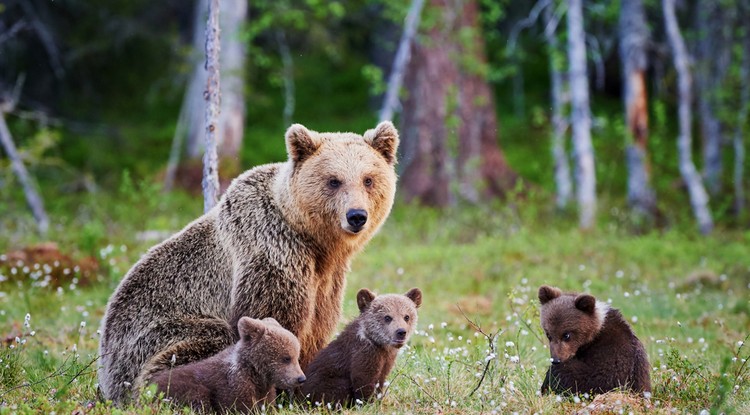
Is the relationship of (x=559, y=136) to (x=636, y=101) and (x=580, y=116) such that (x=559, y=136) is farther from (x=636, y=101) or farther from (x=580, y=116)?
(x=636, y=101)

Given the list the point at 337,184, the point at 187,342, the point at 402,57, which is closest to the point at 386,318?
the point at 337,184

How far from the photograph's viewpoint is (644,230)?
680 inches

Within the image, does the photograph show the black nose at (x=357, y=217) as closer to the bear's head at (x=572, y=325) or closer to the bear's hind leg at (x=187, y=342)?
the bear's hind leg at (x=187, y=342)

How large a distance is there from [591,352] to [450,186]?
38.5ft

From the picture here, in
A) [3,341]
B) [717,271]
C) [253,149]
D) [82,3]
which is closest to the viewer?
[3,341]

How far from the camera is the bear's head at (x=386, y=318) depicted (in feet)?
21.4

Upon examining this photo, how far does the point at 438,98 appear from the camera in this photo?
66.1 ft

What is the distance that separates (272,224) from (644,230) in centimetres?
1196

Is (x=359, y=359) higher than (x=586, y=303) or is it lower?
lower

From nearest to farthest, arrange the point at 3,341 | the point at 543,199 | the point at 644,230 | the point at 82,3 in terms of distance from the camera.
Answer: the point at 3,341, the point at 644,230, the point at 543,199, the point at 82,3

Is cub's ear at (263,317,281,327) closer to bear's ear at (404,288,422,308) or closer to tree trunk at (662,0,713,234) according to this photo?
bear's ear at (404,288,422,308)

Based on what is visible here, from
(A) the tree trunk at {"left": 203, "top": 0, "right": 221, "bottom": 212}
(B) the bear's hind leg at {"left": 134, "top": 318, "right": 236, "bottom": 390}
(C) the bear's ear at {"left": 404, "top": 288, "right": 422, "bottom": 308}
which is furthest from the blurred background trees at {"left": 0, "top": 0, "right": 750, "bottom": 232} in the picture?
(C) the bear's ear at {"left": 404, "top": 288, "right": 422, "bottom": 308}

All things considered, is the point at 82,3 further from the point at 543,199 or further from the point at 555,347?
the point at 555,347

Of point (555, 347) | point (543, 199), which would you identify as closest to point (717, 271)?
point (543, 199)
